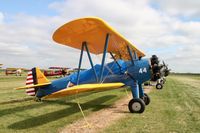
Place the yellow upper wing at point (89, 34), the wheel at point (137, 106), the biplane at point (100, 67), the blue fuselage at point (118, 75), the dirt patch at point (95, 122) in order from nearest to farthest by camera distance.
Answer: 1. the dirt patch at point (95, 122)
2. the yellow upper wing at point (89, 34)
3. the biplane at point (100, 67)
4. the wheel at point (137, 106)
5. the blue fuselage at point (118, 75)

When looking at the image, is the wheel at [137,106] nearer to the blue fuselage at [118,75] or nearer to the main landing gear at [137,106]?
the main landing gear at [137,106]

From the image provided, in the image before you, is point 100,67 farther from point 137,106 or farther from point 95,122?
point 95,122

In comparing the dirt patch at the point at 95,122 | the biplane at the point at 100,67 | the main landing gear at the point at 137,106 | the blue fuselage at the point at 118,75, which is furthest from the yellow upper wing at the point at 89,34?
the dirt patch at the point at 95,122

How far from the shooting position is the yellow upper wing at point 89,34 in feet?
24.1

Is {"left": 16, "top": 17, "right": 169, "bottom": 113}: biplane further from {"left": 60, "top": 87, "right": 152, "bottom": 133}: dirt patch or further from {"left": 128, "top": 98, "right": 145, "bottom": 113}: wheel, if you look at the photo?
{"left": 60, "top": 87, "right": 152, "bottom": 133}: dirt patch

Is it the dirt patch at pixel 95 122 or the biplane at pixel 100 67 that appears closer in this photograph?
the dirt patch at pixel 95 122

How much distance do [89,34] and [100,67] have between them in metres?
2.25

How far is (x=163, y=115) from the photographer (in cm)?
831

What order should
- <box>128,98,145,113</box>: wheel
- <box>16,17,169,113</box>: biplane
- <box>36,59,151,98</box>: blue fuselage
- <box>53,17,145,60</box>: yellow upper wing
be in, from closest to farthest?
<box>53,17,145,60</box>: yellow upper wing, <box>16,17,169,113</box>: biplane, <box>128,98,145,113</box>: wheel, <box>36,59,151,98</box>: blue fuselage

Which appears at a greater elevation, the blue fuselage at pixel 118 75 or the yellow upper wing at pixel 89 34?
the yellow upper wing at pixel 89 34

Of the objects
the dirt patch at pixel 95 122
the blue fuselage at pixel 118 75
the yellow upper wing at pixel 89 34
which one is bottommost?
the dirt patch at pixel 95 122

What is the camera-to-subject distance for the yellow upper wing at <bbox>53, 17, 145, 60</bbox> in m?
7.34

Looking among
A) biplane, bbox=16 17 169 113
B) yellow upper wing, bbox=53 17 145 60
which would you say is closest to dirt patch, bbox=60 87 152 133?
biplane, bbox=16 17 169 113

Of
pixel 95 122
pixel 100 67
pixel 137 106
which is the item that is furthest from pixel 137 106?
pixel 100 67
